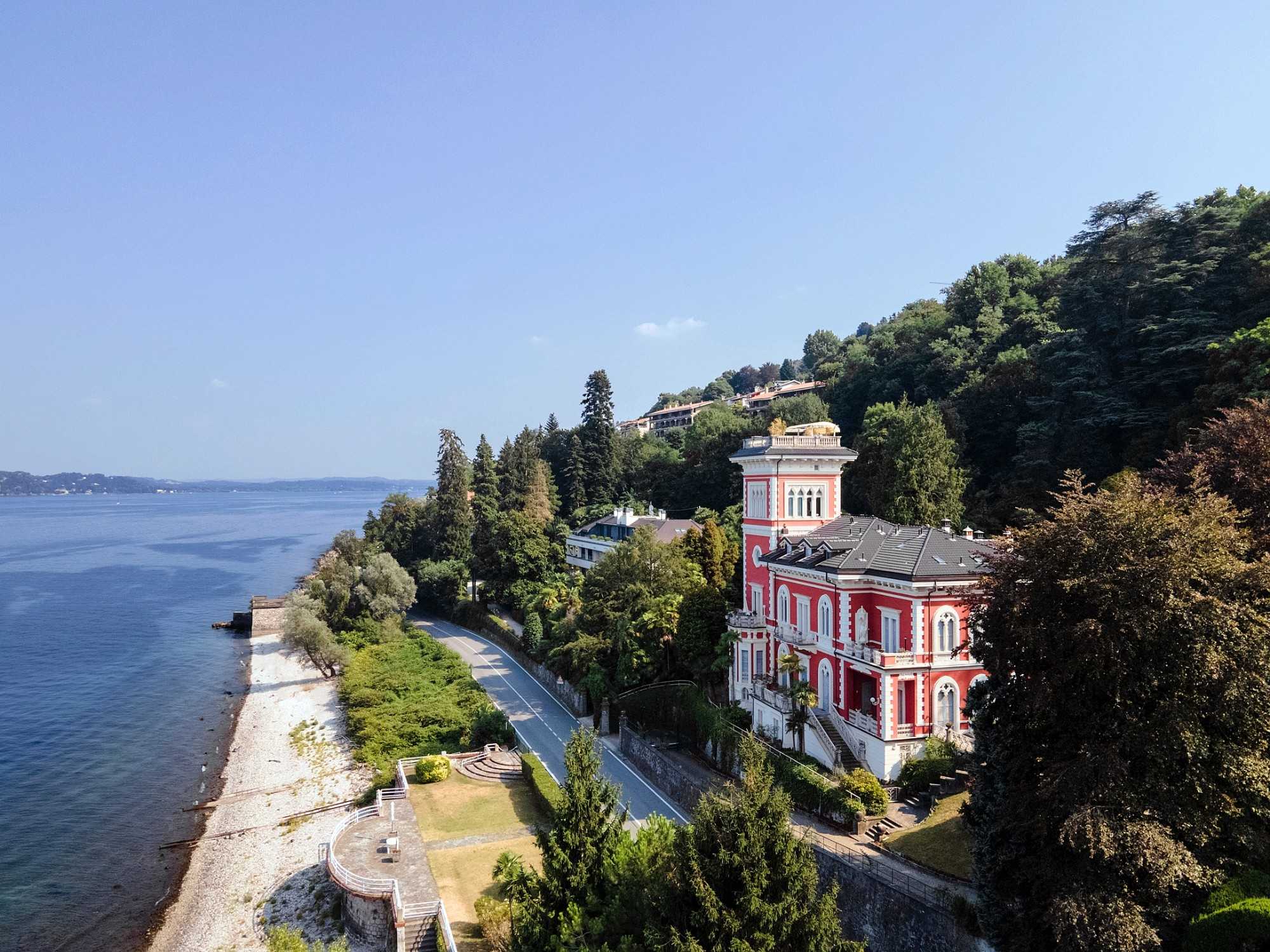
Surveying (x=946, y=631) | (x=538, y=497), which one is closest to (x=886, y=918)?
(x=946, y=631)

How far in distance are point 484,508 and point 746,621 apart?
4022 cm

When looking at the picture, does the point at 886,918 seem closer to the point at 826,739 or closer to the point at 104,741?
the point at 826,739

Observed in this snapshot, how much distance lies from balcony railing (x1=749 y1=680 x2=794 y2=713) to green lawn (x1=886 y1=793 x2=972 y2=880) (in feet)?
22.7

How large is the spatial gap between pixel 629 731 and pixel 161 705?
3269 cm

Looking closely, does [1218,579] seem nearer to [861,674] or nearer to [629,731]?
[861,674]

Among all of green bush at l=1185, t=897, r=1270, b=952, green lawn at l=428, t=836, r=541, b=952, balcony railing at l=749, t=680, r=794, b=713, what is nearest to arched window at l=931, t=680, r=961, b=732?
balcony railing at l=749, t=680, r=794, b=713

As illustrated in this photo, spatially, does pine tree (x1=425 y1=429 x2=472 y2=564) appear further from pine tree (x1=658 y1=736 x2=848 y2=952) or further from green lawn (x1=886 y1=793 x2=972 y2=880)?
pine tree (x1=658 y1=736 x2=848 y2=952)

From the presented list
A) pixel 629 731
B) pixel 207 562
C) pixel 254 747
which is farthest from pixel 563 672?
pixel 207 562

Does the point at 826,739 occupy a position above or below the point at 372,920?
above

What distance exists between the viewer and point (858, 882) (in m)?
21.7

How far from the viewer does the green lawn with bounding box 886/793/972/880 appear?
2119 cm

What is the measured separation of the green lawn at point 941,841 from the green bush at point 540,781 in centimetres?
1137

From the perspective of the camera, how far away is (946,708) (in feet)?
90.8

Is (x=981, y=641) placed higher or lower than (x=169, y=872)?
higher
